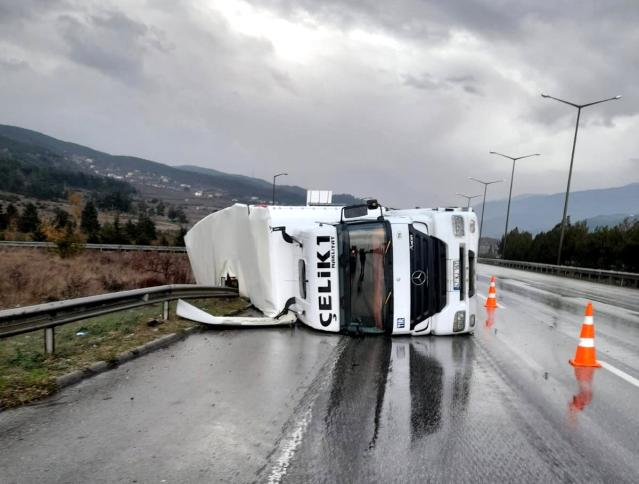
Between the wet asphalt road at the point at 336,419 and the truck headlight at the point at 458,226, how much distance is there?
1.90m

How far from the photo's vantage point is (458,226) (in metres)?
9.37

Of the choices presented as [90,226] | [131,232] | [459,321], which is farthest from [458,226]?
[90,226]

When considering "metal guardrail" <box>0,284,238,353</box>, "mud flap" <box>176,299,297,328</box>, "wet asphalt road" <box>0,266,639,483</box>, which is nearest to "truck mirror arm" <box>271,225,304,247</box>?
"mud flap" <box>176,299,297,328</box>

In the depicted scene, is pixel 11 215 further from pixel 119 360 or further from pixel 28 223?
pixel 119 360

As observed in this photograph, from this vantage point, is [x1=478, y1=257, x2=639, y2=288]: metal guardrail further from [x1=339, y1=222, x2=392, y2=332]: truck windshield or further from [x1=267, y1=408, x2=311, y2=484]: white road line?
[x1=267, y1=408, x2=311, y2=484]: white road line

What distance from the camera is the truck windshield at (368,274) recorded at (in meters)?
9.06

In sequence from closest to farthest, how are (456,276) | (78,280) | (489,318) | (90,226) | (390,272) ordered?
(390,272), (456,276), (489,318), (78,280), (90,226)

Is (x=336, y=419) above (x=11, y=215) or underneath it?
above

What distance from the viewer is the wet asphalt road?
3.95 m

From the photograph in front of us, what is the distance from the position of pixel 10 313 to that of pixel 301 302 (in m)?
4.95

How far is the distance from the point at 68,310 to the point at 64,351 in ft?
1.89

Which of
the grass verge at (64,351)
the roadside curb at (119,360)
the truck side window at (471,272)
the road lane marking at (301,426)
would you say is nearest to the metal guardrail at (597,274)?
the truck side window at (471,272)

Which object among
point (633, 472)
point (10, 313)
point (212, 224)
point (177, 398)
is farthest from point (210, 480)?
point (212, 224)

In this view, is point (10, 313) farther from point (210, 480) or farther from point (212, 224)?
point (212, 224)
